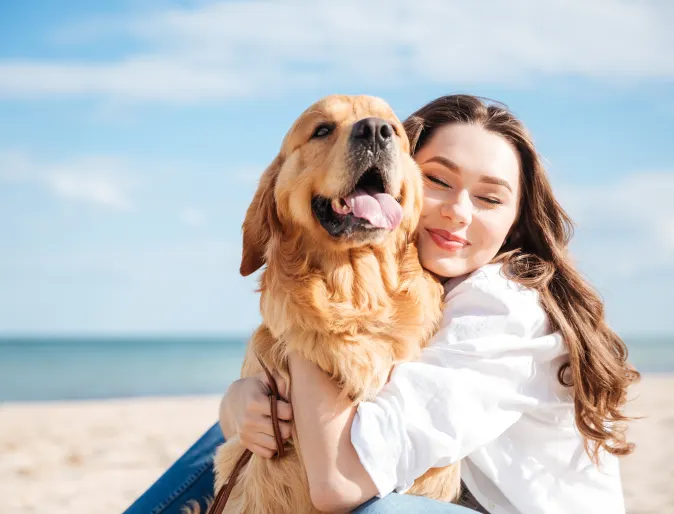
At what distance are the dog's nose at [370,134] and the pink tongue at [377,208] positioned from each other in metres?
0.20

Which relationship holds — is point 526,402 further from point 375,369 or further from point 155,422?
point 155,422

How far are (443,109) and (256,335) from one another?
1.37 meters

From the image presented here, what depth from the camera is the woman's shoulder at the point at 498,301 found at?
253cm

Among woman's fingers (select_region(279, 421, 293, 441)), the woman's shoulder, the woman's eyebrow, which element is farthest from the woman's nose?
woman's fingers (select_region(279, 421, 293, 441))

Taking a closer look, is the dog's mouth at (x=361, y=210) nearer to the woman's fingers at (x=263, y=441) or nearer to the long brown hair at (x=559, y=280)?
the long brown hair at (x=559, y=280)

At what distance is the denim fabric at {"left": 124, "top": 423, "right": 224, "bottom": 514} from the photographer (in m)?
3.09

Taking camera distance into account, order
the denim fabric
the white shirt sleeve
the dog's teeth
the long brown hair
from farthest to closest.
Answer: the denim fabric → the dog's teeth → the long brown hair → the white shirt sleeve

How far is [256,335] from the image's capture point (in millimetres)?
2861

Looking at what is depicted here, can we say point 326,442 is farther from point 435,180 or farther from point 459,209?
point 435,180

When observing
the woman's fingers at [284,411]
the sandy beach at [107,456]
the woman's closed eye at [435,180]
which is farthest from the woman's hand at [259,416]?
the sandy beach at [107,456]

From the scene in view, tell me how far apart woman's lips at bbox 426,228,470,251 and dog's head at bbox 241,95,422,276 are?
12 centimetres

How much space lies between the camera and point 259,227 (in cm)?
300

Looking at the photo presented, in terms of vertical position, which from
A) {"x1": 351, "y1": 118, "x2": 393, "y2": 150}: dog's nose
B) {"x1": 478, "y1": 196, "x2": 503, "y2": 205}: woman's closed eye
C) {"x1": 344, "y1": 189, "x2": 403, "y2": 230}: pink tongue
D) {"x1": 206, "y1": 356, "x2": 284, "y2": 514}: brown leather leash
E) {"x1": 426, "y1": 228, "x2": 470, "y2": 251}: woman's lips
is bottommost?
{"x1": 206, "y1": 356, "x2": 284, "y2": 514}: brown leather leash

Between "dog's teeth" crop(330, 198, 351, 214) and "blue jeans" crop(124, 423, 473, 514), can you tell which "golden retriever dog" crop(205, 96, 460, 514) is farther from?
"blue jeans" crop(124, 423, 473, 514)
